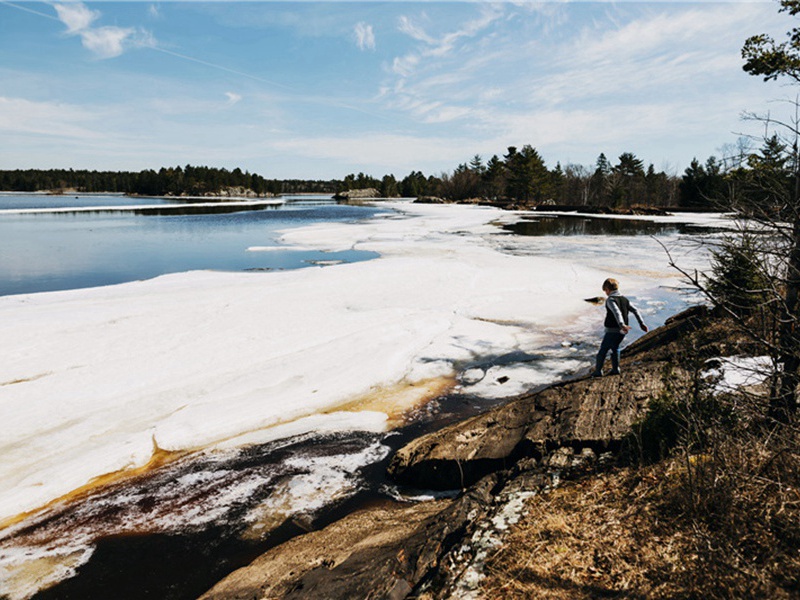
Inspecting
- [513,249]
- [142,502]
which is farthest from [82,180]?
[142,502]

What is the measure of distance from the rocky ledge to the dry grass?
0.34 meters

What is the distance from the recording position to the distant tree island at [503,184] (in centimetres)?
7666

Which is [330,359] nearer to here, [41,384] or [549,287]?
[41,384]

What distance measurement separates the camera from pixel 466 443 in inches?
237

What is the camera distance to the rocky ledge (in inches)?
140

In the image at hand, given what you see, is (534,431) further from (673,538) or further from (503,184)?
(503,184)

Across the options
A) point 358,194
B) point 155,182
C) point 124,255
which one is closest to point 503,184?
point 358,194

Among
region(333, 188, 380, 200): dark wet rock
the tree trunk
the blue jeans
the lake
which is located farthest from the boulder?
region(333, 188, 380, 200): dark wet rock

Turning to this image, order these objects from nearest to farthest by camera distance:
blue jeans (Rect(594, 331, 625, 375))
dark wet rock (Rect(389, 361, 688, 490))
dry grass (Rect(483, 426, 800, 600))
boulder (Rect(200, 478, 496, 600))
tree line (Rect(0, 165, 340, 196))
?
dry grass (Rect(483, 426, 800, 600)) < boulder (Rect(200, 478, 496, 600)) < dark wet rock (Rect(389, 361, 688, 490)) < blue jeans (Rect(594, 331, 625, 375)) < tree line (Rect(0, 165, 340, 196))

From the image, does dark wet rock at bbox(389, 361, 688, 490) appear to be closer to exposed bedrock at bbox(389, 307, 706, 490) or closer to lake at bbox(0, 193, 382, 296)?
exposed bedrock at bbox(389, 307, 706, 490)

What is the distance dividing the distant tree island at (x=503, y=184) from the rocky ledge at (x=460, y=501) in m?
3.14

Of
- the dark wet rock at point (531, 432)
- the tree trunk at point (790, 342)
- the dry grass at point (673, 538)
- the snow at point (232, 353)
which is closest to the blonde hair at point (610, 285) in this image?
the dark wet rock at point (531, 432)

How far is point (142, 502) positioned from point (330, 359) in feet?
16.1

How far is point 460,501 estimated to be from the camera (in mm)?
4449
